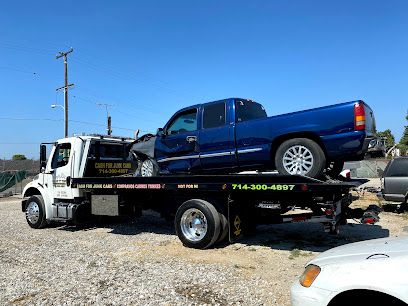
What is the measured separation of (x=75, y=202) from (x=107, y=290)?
5526mm

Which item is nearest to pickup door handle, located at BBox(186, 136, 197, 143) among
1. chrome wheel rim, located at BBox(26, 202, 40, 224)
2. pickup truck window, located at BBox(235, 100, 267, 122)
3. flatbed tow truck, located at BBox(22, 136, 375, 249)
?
flatbed tow truck, located at BBox(22, 136, 375, 249)

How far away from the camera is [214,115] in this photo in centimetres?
817

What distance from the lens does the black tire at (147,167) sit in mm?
8992

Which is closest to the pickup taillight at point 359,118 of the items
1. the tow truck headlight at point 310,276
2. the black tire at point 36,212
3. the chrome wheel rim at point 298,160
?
the chrome wheel rim at point 298,160

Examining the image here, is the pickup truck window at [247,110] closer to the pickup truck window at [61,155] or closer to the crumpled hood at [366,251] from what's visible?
the crumpled hood at [366,251]

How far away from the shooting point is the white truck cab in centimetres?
1051

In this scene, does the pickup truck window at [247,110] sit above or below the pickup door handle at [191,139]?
above

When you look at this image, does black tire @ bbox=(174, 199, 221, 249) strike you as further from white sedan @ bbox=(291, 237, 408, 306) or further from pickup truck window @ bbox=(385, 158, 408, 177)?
pickup truck window @ bbox=(385, 158, 408, 177)

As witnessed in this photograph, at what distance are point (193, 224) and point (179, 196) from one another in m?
0.84

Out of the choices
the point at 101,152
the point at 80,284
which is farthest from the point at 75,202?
the point at 80,284

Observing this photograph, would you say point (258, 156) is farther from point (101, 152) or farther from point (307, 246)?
point (101, 152)

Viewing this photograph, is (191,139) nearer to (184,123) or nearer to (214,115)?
(184,123)

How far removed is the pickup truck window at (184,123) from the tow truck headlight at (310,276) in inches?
212

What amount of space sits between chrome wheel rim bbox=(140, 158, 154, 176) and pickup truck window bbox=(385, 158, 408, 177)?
7.89m
